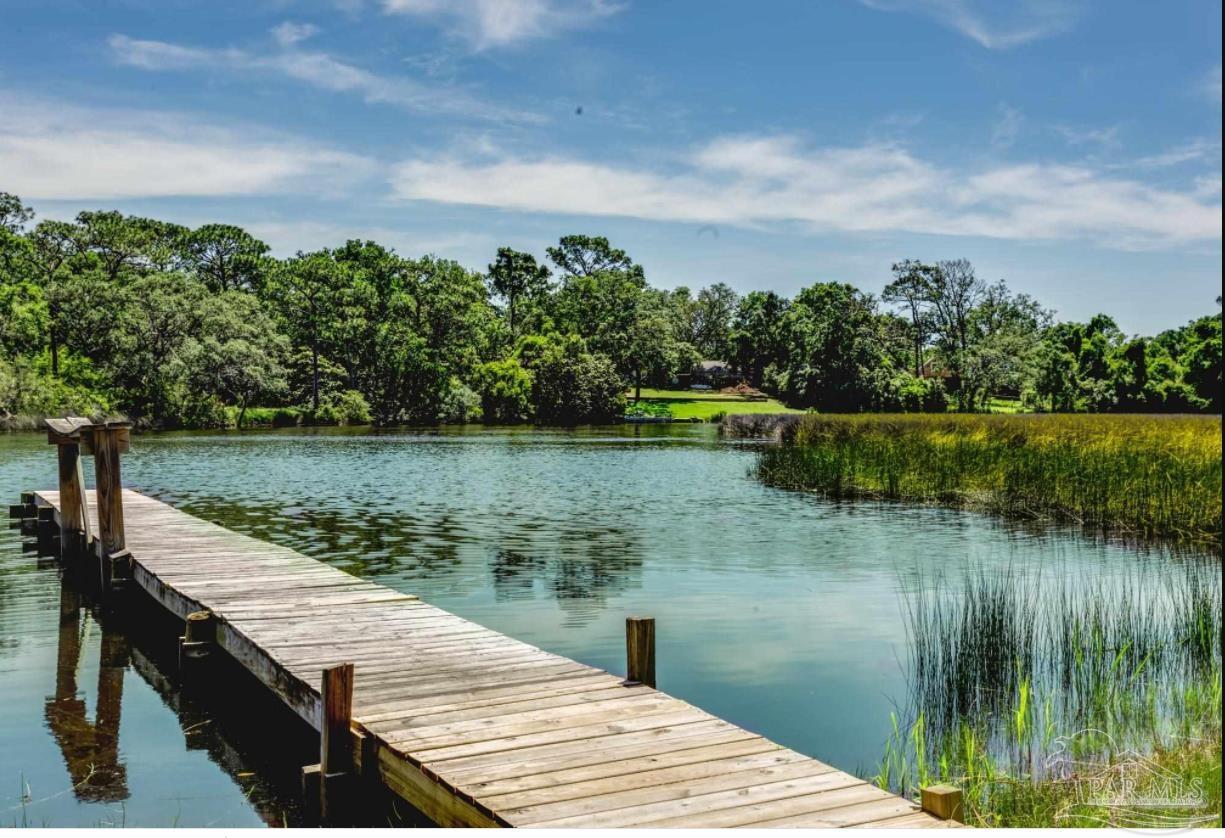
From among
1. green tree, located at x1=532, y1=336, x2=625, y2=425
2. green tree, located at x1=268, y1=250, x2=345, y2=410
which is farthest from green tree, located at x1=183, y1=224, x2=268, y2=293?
green tree, located at x1=532, y1=336, x2=625, y2=425

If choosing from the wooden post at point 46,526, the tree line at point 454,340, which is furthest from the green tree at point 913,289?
the wooden post at point 46,526

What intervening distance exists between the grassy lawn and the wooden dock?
67238mm

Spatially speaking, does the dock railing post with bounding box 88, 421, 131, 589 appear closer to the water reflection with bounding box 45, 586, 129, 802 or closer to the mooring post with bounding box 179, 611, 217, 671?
the water reflection with bounding box 45, 586, 129, 802

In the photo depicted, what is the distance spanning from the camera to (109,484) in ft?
40.4

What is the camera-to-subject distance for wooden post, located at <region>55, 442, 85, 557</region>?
15.0 metres

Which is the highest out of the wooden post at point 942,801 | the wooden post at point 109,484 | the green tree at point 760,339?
the green tree at point 760,339

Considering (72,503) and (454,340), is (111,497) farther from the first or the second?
(454,340)

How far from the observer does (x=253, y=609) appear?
9.38 metres

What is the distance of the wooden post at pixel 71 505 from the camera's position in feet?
49.2

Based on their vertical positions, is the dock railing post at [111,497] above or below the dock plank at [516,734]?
above

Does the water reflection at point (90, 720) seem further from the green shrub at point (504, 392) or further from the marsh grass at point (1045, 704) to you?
the green shrub at point (504, 392)

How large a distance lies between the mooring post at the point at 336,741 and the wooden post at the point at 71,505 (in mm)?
10453

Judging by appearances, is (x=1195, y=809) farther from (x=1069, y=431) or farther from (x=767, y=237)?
(x=767, y=237)

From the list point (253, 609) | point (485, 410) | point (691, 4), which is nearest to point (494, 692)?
point (253, 609)
